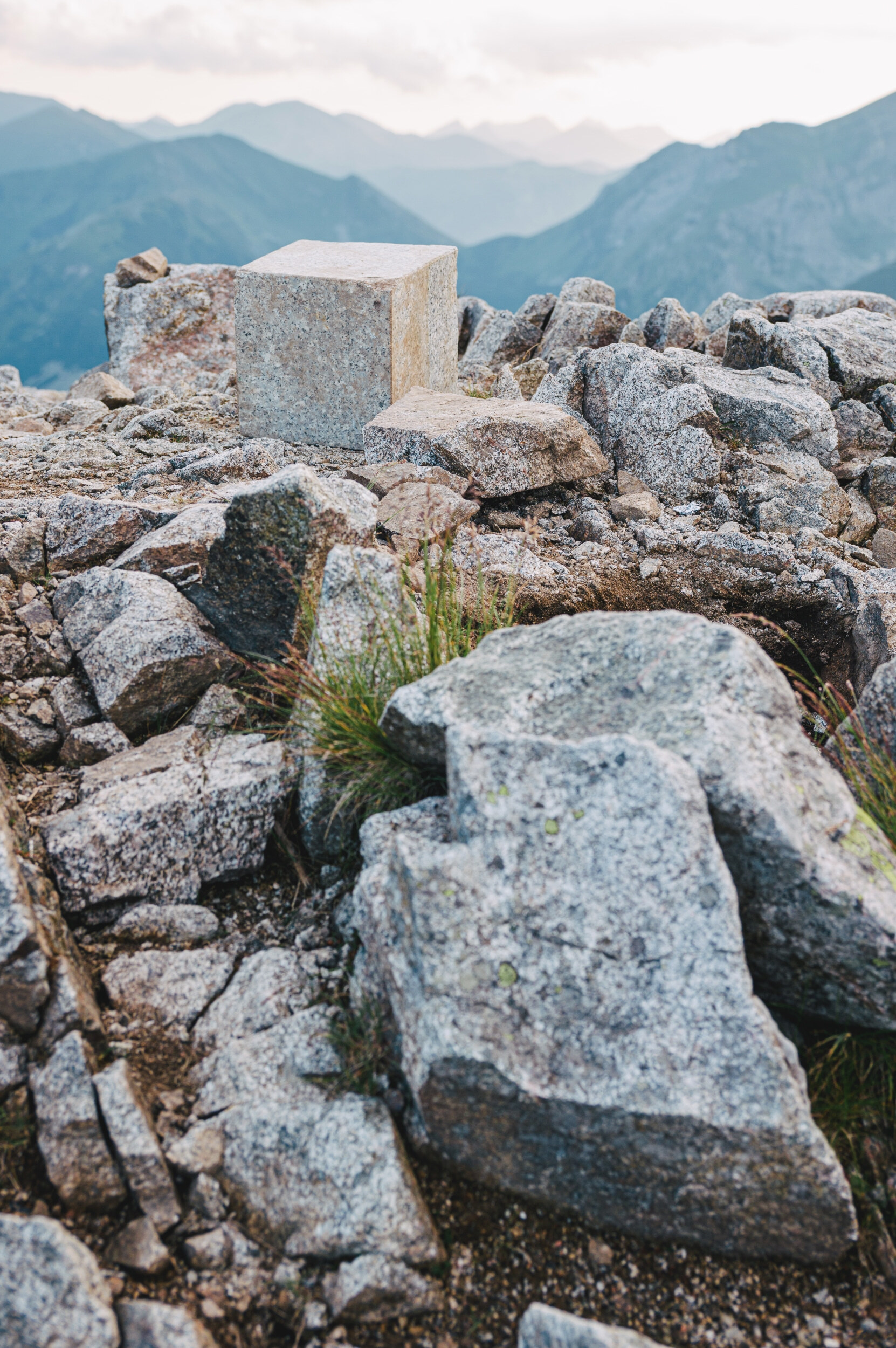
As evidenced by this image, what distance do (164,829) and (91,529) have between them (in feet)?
8.27

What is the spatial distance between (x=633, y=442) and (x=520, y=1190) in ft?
19.5

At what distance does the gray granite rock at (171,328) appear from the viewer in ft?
43.3

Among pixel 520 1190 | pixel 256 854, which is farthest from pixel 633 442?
pixel 520 1190

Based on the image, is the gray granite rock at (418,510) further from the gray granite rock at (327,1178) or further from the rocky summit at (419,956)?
the gray granite rock at (327,1178)

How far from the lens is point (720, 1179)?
2611 millimetres

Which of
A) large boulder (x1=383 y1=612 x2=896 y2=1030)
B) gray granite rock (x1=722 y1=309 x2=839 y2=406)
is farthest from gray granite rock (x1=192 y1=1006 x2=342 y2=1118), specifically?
gray granite rock (x1=722 y1=309 x2=839 y2=406)

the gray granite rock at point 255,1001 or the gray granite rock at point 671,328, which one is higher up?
the gray granite rock at point 671,328

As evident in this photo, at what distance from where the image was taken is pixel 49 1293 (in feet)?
7.52

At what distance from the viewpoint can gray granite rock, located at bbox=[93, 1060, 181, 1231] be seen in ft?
8.75

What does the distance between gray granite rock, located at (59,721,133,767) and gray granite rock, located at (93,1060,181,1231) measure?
194 centimetres

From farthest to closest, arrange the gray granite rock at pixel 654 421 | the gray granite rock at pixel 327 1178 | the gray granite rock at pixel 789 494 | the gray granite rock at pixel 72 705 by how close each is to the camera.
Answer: the gray granite rock at pixel 654 421 → the gray granite rock at pixel 789 494 → the gray granite rock at pixel 72 705 → the gray granite rock at pixel 327 1178

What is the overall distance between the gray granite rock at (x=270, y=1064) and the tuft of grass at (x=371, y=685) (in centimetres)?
79

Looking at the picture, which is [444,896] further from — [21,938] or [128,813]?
[128,813]

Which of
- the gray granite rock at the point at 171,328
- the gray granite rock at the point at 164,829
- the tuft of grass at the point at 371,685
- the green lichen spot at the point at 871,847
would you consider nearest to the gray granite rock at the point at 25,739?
the gray granite rock at the point at 164,829
